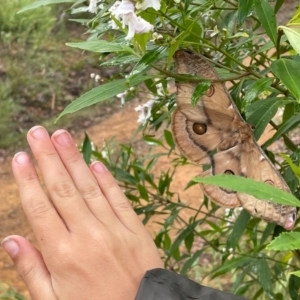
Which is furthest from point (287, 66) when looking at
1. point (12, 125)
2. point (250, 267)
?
point (12, 125)

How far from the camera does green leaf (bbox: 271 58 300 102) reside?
56cm

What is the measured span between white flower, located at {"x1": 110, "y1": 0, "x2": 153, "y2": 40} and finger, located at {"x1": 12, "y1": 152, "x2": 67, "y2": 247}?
301mm

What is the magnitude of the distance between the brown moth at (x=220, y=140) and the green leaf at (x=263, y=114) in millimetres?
120

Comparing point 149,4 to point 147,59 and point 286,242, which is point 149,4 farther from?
point 286,242

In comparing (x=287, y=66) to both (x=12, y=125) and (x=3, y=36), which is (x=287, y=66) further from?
(x=3, y=36)

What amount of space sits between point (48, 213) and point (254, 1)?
1.28ft

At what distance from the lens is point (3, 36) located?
4.10 meters

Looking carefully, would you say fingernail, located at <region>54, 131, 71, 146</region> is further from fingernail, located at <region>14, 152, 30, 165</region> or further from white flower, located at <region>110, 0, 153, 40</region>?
white flower, located at <region>110, 0, 153, 40</region>

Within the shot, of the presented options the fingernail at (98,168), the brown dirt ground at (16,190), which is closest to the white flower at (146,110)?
the fingernail at (98,168)

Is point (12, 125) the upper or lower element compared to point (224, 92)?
lower

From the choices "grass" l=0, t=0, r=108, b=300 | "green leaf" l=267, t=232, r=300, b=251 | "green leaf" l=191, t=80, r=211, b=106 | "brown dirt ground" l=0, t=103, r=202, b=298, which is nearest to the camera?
"green leaf" l=267, t=232, r=300, b=251

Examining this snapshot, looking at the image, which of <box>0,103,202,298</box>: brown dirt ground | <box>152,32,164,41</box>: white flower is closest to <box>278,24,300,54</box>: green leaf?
<box>152,32,164,41</box>: white flower

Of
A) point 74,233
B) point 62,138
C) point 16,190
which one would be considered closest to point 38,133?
point 62,138

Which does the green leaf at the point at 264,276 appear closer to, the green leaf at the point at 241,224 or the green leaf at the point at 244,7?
the green leaf at the point at 241,224
